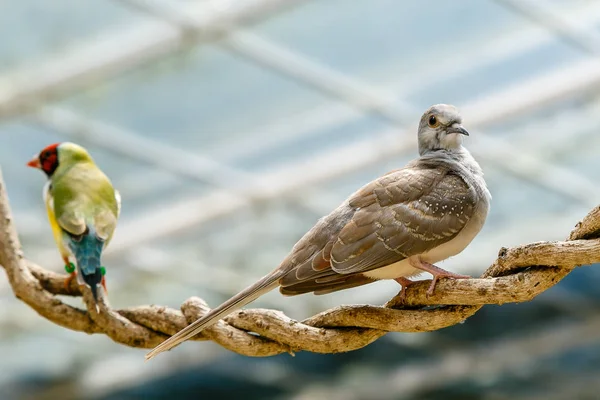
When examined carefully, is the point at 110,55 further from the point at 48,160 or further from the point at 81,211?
the point at 81,211

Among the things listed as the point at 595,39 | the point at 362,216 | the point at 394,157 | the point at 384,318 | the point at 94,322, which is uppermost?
the point at 595,39

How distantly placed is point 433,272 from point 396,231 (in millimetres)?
147

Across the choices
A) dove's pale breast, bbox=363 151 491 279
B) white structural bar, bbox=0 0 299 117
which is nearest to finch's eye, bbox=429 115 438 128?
dove's pale breast, bbox=363 151 491 279

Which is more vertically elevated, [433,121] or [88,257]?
[433,121]

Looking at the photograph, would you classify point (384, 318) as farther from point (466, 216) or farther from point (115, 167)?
point (115, 167)

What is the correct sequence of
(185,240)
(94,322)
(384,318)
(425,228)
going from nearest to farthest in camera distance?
(384,318) < (425,228) < (94,322) < (185,240)

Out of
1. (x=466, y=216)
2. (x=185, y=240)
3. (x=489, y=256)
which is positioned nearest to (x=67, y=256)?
(x=466, y=216)

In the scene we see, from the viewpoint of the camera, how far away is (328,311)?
2.35 metres

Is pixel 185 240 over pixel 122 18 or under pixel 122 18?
under

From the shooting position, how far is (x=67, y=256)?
285 centimetres

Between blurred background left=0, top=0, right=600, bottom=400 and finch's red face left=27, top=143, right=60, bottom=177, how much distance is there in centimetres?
327

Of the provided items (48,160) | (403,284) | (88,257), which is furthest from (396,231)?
(48,160)

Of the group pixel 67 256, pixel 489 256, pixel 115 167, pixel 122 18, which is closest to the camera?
pixel 67 256

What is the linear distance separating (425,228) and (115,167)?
6135mm
